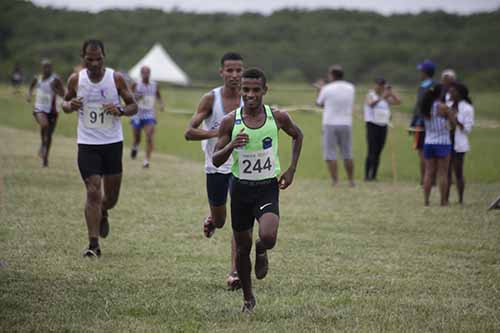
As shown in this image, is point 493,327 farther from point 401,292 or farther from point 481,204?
point 481,204

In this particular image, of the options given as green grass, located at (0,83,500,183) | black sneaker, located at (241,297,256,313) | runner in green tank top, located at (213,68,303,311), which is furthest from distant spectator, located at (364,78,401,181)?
black sneaker, located at (241,297,256,313)

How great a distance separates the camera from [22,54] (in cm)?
8700

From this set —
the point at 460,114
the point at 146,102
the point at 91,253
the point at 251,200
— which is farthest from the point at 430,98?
the point at 146,102

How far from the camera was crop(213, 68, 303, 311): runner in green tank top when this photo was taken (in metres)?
7.54

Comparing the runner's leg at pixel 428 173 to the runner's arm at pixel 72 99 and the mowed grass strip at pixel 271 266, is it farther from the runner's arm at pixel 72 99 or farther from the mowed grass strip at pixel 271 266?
the runner's arm at pixel 72 99

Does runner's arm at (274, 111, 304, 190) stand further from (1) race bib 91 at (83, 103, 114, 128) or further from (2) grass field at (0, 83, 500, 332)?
(1) race bib 91 at (83, 103, 114, 128)

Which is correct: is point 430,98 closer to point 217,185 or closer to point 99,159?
point 99,159

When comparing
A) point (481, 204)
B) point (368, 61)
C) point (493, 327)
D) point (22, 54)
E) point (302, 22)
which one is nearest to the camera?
point (493, 327)

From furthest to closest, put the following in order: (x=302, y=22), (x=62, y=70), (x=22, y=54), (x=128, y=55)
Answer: (x=302, y=22) → (x=128, y=55) → (x=22, y=54) → (x=62, y=70)

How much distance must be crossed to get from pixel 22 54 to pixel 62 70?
26.8ft

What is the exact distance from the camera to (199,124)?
871 cm

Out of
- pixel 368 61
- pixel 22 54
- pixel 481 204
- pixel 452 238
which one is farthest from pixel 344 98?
pixel 368 61

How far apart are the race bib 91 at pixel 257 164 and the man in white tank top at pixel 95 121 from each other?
282 cm

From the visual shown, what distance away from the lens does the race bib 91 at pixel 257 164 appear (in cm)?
759
